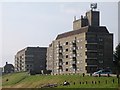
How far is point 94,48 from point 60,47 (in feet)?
77.4

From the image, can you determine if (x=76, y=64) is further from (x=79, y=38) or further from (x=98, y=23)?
(x=98, y=23)

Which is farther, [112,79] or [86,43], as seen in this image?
[86,43]

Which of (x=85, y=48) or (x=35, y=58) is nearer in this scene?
(x=85, y=48)

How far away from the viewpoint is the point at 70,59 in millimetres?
133875

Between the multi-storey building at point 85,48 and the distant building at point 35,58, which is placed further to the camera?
the distant building at point 35,58

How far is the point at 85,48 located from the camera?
402 ft

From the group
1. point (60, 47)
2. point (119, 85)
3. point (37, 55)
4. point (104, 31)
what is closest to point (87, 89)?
point (119, 85)

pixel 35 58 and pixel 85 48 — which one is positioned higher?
pixel 85 48

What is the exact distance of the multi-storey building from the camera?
400 ft

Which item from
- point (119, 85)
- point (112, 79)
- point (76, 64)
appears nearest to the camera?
point (119, 85)

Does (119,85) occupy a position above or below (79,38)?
below

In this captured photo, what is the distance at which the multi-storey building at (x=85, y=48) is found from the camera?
121812 mm

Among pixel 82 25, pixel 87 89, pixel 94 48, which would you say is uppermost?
pixel 82 25

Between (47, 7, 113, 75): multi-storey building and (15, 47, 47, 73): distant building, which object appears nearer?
(47, 7, 113, 75): multi-storey building
